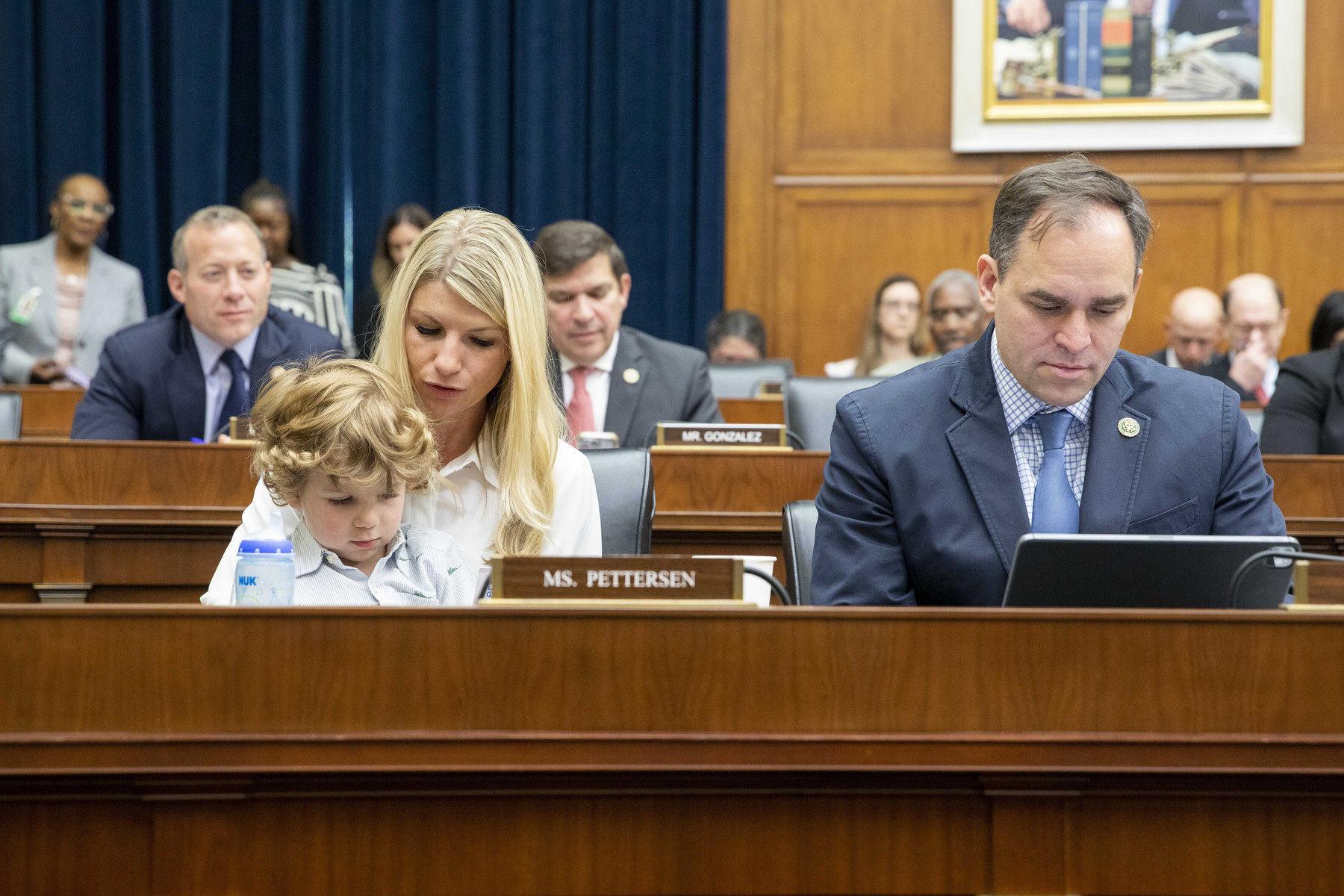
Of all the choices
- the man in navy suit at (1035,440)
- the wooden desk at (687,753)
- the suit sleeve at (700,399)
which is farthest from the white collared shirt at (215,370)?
the wooden desk at (687,753)

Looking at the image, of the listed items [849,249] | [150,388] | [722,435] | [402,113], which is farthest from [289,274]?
[722,435]

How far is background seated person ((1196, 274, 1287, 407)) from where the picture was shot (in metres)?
5.05

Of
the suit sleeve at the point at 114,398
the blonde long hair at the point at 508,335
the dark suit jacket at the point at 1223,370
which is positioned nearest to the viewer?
the blonde long hair at the point at 508,335

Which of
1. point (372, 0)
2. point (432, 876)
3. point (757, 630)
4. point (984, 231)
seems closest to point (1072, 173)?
point (757, 630)

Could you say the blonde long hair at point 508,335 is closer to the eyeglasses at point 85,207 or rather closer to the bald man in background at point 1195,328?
the bald man in background at point 1195,328

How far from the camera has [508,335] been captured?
2.03 meters

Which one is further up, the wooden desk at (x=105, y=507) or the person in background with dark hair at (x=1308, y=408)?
the person in background with dark hair at (x=1308, y=408)

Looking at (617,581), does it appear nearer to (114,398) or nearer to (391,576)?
(391,576)

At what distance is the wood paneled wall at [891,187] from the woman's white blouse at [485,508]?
4.48 meters

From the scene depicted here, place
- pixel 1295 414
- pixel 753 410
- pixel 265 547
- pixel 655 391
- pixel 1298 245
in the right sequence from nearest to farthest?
pixel 265 547, pixel 1295 414, pixel 655 391, pixel 753 410, pixel 1298 245

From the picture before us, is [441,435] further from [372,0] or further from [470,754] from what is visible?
[372,0]

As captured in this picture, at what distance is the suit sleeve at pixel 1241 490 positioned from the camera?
188cm

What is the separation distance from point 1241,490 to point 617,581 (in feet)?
3.20

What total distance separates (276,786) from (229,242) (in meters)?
2.62
